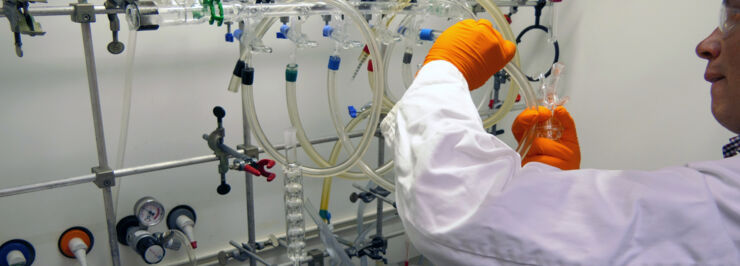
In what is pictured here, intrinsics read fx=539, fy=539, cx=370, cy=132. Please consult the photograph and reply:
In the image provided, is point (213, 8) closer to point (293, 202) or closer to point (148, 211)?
point (293, 202)

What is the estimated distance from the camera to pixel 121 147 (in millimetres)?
1646

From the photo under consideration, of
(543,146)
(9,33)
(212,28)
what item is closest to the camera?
(543,146)

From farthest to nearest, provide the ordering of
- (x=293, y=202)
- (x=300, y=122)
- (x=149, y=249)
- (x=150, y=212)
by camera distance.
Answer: (x=150, y=212) → (x=149, y=249) → (x=300, y=122) → (x=293, y=202)

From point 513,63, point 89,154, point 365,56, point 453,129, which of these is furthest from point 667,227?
point 89,154

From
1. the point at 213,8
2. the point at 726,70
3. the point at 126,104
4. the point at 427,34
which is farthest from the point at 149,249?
the point at 726,70

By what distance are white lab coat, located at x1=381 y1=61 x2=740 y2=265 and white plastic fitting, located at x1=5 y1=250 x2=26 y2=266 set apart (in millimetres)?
1307

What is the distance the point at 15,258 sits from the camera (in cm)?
161

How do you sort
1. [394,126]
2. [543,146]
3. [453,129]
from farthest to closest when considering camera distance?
[543,146]
[394,126]
[453,129]

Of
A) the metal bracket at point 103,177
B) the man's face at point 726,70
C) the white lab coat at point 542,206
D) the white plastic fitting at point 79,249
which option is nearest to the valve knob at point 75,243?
the white plastic fitting at point 79,249

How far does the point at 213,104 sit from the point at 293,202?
0.82 m

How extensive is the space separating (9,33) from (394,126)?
120 centimetres

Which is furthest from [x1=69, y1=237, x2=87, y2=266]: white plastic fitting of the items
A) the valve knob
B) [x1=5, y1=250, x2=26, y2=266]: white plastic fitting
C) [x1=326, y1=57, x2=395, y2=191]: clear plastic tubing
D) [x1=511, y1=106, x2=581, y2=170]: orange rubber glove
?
[x1=511, y1=106, x2=581, y2=170]: orange rubber glove

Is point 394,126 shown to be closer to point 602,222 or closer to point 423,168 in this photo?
point 423,168

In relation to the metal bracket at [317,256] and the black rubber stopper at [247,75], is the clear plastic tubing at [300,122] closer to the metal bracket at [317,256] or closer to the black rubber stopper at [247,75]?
the black rubber stopper at [247,75]
